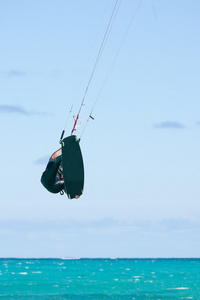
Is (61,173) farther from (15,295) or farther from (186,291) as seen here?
(186,291)

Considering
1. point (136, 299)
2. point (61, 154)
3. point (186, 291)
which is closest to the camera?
point (61, 154)

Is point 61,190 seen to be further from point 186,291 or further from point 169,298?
point 186,291

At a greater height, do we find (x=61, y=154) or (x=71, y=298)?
(x=71, y=298)

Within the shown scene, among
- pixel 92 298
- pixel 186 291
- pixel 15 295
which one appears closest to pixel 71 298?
pixel 92 298

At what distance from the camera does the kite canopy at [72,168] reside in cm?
1947

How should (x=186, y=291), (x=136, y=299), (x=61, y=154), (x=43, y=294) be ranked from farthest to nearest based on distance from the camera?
1. (x=186, y=291)
2. (x=43, y=294)
3. (x=136, y=299)
4. (x=61, y=154)

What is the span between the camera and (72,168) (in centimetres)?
1959

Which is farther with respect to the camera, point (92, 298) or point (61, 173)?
point (92, 298)

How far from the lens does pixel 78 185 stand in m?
19.6

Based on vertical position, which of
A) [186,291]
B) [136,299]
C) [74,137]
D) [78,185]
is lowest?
[78,185]

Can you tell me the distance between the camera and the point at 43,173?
19.9 metres

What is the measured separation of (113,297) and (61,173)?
1544 inches

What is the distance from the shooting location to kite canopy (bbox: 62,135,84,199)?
1947cm

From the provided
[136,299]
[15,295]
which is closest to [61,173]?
[136,299]
